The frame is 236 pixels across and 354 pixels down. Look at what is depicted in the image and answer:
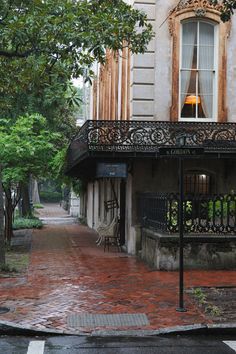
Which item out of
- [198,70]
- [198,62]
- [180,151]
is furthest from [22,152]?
[180,151]

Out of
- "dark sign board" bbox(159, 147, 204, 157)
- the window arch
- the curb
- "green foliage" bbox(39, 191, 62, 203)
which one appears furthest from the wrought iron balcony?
"green foliage" bbox(39, 191, 62, 203)

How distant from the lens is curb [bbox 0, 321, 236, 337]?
7961 millimetres

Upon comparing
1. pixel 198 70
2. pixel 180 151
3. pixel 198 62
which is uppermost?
pixel 198 62

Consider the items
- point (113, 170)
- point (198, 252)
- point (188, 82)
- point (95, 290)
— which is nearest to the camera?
point (95, 290)

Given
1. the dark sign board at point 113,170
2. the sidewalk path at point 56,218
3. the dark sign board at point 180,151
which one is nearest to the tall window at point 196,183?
the dark sign board at point 113,170

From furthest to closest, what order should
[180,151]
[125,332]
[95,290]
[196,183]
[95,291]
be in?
[196,183]
[95,290]
[95,291]
[180,151]
[125,332]

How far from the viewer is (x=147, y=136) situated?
1569 centimetres

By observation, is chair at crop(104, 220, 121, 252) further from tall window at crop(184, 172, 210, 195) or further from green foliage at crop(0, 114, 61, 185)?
green foliage at crop(0, 114, 61, 185)

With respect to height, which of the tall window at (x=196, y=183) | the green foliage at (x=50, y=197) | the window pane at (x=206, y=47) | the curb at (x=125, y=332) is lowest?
the green foliage at (x=50, y=197)

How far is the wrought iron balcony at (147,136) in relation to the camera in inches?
611

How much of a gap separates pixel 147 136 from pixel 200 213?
296 cm

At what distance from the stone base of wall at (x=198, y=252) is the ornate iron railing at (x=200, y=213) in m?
0.33

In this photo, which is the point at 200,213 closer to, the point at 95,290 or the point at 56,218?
the point at 95,290

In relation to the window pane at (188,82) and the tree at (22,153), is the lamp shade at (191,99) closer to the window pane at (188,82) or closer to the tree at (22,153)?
the window pane at (188,82)
